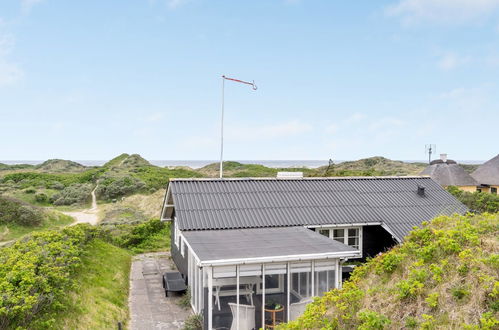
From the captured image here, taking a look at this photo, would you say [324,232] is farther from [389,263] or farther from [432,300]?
[432,300]

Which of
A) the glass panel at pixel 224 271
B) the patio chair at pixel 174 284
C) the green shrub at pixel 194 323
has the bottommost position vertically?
the green shrub at pixel 194 323

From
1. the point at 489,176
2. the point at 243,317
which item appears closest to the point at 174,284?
the point at 243,317

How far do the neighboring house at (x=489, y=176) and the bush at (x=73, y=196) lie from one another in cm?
3939

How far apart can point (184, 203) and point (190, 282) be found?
2.66 m

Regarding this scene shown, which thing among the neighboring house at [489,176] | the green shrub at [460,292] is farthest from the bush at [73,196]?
the green shrub at [460,292]

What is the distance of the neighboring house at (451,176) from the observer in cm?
3188

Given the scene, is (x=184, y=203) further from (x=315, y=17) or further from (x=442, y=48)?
(x=442, y=48)

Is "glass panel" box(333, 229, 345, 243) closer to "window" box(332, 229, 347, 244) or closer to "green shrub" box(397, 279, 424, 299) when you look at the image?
"window" box(332, 229, 347, 244)

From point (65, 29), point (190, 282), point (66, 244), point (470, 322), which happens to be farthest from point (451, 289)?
point (65, 29)

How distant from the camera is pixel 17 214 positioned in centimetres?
2502

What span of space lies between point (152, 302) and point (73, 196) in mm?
32284

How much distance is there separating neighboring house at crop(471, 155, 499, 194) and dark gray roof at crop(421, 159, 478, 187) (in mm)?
1101

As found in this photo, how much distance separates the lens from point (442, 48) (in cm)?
2511

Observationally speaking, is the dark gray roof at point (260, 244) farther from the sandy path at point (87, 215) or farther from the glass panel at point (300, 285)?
the sandy path at point (87, 215)
